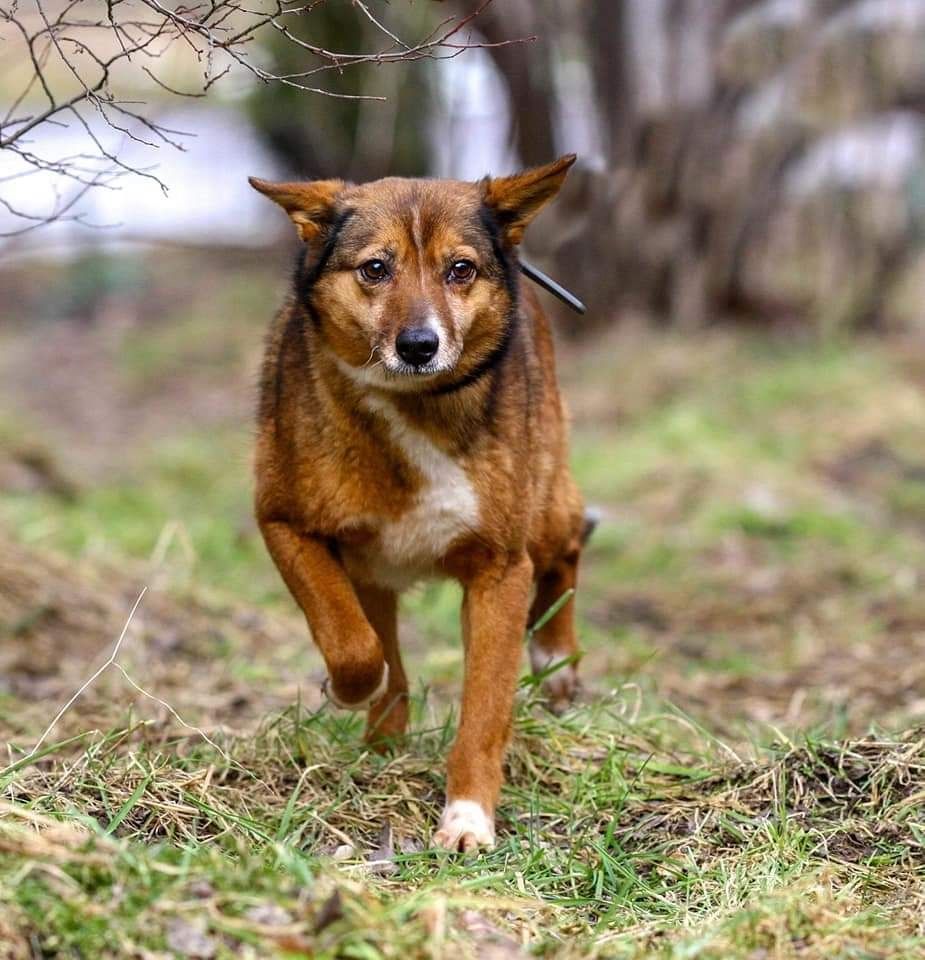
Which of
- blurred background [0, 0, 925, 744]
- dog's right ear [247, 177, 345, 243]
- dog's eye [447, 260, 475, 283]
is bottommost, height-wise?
blurred background [0, 0, 925, 744]

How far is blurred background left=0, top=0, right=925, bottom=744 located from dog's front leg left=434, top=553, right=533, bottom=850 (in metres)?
1.41

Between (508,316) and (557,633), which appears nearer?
(508,316)

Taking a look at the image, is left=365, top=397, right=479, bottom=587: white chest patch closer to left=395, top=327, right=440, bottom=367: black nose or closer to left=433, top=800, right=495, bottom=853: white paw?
left=395, top=327, right=440, bottom=367: black nose

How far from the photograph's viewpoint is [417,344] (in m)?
4.07

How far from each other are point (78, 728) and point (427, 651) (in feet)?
7.27

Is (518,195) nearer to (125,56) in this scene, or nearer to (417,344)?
(417,344)

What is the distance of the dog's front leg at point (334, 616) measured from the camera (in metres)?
4.25

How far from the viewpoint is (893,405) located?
10.7 m

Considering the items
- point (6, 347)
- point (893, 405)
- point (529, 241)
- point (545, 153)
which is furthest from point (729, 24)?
point (6, 347)

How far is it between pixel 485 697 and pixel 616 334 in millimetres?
9262

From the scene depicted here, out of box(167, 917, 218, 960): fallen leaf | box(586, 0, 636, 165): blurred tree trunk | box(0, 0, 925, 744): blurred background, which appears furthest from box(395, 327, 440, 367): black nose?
box(586, 0, 636, 165): blurred tree trunk

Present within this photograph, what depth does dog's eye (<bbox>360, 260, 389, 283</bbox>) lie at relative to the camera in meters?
4.28

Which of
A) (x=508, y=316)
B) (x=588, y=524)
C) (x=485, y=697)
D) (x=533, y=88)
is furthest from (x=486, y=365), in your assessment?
(x=533, y=88)

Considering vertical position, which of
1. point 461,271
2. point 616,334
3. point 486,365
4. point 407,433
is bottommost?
point 616,334
